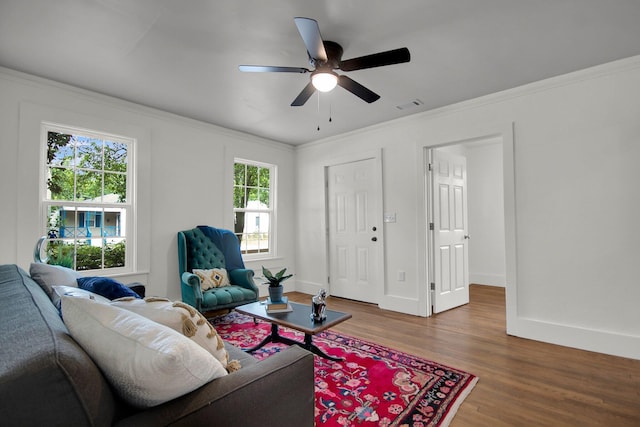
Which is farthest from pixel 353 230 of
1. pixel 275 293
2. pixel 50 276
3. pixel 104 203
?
pixel 50 276

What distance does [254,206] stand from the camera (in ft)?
16.0

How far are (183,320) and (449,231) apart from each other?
367 centimetres

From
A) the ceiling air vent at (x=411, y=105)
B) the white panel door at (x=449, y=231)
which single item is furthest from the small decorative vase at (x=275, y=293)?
the ceiling air vent at (x=411, y=105)

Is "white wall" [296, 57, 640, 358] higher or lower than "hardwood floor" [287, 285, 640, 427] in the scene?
higher

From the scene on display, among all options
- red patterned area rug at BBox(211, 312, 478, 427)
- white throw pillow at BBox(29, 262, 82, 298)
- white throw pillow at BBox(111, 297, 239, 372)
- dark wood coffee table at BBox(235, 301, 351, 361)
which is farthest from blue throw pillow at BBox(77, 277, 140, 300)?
red patterned area rug at BBox(211, 312, 478, 427)

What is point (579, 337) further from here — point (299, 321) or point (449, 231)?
point (299, 321)

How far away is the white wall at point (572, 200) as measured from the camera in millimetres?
2615

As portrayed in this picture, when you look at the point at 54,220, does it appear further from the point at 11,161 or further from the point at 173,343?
the point at 173,343

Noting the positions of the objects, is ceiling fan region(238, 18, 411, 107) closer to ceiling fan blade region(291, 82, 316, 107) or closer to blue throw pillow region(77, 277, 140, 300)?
ceiling fan blade region(291, 82, 316, 107)

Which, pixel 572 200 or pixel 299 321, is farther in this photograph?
pixel 572 200

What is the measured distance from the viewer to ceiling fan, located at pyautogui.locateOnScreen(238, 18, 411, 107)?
1847 mm

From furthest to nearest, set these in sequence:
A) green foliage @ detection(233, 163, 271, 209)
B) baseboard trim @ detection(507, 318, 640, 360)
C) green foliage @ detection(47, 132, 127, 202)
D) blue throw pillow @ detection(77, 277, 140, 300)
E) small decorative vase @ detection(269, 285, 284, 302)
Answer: green foliage @ detection(233, 163, 271, 209)
green foliage @ detection(47, 132, 127, 202)
small decorative vase @ detection(269, 285, 284, 302)
baseboard trim @ detection(507, 318, 640, 360)
blue throw pillow @ detection(77, 277, 140, 300)

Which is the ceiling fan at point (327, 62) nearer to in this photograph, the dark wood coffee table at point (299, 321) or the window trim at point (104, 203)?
the dark wood coffee table at point (299, 321)

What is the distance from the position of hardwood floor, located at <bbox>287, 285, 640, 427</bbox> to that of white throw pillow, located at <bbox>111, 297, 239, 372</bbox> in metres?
1.44
